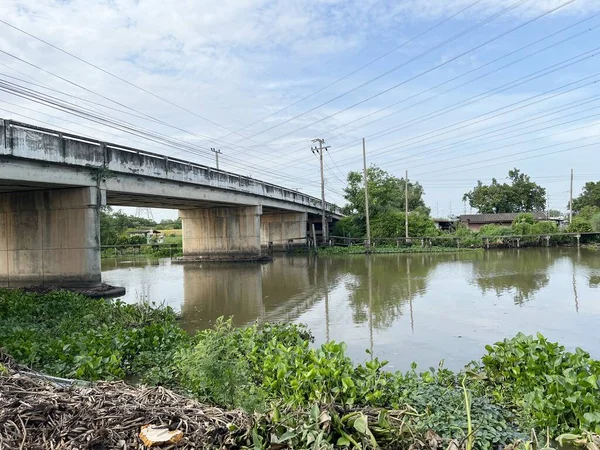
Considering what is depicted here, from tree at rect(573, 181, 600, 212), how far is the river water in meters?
43.8

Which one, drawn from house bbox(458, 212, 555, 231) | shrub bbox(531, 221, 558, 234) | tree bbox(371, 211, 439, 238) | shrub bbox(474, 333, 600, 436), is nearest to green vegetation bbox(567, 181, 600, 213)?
house bbox(458, 212, 555, 231)

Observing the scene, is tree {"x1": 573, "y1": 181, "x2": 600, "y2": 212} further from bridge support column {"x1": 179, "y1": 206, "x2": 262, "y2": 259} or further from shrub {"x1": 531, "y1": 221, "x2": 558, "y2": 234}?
bridge support column {"x1": 179, "y1": 206, "x2": 262, "y2": 259}

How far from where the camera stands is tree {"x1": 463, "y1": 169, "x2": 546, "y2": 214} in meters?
57.7

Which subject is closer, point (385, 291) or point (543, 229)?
point (385, 291)

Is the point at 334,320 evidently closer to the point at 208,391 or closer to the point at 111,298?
the point at 208,391

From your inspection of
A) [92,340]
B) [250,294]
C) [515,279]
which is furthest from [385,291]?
[92,340]

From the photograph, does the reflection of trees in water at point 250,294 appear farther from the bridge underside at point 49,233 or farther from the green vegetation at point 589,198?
the green vegetation at point 589,198

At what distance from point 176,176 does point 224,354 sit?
18.5m

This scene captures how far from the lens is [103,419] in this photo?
9.67 ft

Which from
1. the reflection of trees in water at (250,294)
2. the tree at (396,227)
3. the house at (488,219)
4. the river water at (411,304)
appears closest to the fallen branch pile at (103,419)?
the river water at (411,304)

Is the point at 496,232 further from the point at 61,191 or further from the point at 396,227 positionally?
the point at 61,191

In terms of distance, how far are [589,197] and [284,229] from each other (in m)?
43.9

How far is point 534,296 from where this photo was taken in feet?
42.4

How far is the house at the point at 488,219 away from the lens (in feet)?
173
